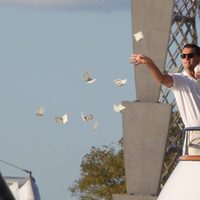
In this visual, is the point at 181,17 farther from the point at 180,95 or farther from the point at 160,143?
the point at 180,95

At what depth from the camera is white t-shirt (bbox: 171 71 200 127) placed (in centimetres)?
1166

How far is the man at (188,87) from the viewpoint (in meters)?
11.6

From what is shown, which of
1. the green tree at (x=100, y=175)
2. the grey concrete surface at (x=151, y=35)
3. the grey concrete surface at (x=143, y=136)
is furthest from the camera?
the green tree at (x=100, y=175)

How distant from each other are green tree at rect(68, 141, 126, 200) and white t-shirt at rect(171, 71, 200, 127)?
110 feet

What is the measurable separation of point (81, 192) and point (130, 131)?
22834mm

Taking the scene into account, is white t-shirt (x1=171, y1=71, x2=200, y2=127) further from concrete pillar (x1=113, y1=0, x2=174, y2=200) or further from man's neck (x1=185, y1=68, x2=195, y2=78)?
concrete pillar (x1=113, y1=0, x2=174, y2=200)

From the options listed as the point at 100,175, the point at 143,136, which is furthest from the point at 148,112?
the point at 100,175

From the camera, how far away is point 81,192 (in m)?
47.4

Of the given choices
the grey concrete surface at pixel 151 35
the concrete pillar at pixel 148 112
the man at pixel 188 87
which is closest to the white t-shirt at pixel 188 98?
the man at pixel 188 87

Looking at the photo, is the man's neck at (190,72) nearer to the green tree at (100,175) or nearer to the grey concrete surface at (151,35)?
the grey concrete surface at (151,35)

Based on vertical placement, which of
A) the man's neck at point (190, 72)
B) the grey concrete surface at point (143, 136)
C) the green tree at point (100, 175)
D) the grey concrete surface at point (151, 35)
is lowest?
the green tree at point (100, 175)

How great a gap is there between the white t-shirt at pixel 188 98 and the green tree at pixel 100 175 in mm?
33646

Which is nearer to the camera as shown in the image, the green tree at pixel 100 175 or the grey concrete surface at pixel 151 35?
the grey concrete surface at pixel 151 35

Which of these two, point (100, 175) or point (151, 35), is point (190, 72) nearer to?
point (151, 35)
